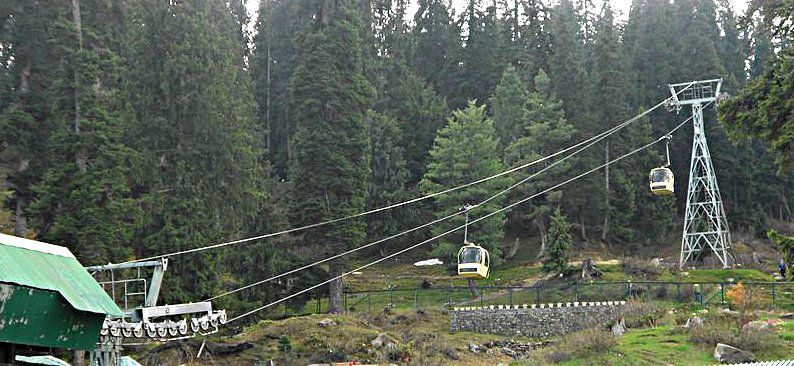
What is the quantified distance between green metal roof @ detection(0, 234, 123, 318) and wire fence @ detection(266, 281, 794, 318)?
24717 mm

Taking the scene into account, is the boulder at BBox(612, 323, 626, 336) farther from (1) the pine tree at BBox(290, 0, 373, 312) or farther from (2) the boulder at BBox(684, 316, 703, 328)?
(1) the pine tree at BBox(290, 0, 373, 312)

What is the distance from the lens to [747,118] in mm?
20703

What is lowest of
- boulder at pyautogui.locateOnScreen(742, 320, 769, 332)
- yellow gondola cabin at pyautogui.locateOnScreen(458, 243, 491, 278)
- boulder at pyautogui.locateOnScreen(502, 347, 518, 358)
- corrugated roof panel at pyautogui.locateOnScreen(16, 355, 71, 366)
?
boulder at pyautogui.locateOnScreen(502, 347, 518, 358)

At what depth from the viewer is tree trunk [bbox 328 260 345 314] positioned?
43.5 meters

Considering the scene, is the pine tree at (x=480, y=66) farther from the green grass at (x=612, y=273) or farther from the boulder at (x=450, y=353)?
the boulder at (x=450, y=353)

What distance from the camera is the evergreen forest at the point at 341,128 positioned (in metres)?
35.4

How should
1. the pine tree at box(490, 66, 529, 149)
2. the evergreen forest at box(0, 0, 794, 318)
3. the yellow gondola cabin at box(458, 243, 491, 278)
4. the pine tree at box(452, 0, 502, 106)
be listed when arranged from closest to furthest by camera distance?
1. the yellow gondola cabin at box(458, 243, 491, 278)
2. the evergreen forest at box(0, 0, 794, 318)
3. the pine tree at box(490, 66, 529, 149)
4. the pine tree at box(452, 0, 502, 106)

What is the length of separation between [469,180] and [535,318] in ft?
47.4

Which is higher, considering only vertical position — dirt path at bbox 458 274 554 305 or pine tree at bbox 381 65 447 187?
pine tree at bbox 381 65 447 187

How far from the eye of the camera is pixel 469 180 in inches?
2094

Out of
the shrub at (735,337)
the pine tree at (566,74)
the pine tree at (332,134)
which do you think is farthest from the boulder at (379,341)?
the pine tree at (566,74)

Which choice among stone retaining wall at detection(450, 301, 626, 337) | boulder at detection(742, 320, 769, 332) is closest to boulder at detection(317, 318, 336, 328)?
stone retaining wall at detection(450, 301, 626, 337)

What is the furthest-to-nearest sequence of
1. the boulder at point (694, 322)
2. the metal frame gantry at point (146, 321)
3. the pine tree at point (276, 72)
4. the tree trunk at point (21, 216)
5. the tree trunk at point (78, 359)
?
the pine tree at point (276, 72)
the tree trunk at point (21, 216)
the boulder at point (694, 322)
the tree trunk at point (78, 359)
the metal frame gantry at point (146, 321)

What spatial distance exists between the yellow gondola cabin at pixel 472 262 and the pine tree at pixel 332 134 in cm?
1520
